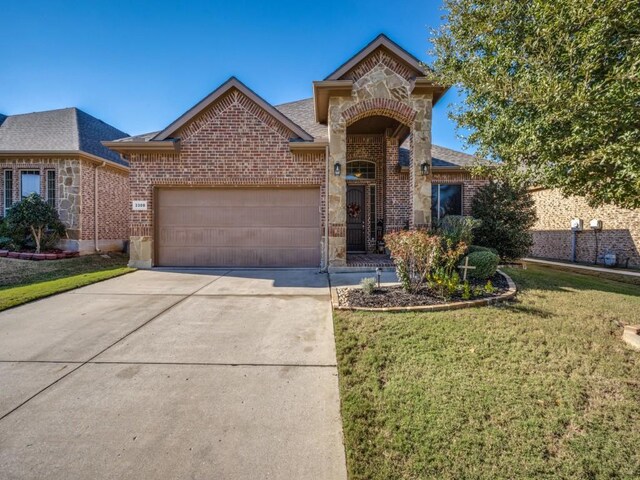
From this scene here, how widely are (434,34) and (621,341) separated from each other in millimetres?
5724

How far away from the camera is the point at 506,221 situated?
30.7 ft

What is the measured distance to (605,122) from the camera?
3.53 metres

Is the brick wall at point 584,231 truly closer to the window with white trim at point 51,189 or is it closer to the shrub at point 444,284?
the shrub at point 444,284

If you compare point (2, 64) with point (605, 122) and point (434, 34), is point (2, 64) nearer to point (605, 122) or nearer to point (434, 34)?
point (434, 34)

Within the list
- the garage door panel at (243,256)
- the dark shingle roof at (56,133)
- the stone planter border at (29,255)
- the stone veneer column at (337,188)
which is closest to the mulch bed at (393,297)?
the stone veneer column at (337,188)

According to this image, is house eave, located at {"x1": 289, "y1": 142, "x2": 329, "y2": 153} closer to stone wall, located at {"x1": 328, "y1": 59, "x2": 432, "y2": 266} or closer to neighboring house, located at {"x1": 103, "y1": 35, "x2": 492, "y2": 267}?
neighboring house, located at {"x1": 103, "y1": 35, "x2": 492, "y2": 267}

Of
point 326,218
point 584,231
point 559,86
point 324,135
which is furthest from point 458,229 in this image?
point 584,231

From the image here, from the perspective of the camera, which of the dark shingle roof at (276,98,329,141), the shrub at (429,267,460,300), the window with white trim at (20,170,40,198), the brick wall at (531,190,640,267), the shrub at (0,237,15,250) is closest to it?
the shrub at (429,267,460,300)

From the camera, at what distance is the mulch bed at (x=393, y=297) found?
16.8ft

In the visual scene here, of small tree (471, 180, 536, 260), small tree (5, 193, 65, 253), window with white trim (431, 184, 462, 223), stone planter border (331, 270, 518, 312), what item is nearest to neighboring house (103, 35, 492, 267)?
small tree (471, 180, 536, 260)

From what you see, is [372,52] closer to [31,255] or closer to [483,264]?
[483,264]

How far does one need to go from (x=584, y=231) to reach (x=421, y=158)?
10.0 meters

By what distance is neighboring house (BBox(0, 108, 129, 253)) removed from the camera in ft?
36.8

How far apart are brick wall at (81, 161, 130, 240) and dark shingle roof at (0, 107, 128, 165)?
2.17 feet
